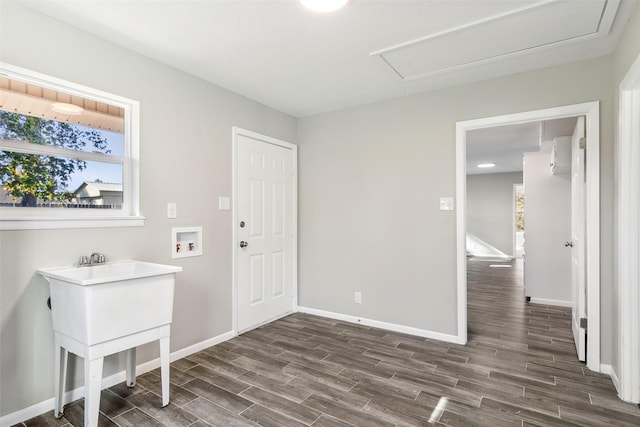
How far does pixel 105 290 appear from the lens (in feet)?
5.68

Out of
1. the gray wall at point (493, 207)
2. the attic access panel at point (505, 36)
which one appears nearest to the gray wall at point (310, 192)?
the attic access panel at point (505, 36)

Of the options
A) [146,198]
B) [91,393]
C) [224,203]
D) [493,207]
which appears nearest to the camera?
[91,393]

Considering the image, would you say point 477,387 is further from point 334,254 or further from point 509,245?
point 509,245

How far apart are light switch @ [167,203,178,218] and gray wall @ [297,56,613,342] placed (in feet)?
5.59

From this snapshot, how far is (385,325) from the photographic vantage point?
351cm

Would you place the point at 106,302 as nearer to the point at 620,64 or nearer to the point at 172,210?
the point at 172,210

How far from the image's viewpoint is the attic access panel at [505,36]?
1.98m

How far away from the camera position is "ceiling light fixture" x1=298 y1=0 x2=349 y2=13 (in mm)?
1844

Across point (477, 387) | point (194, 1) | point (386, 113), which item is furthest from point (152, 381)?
point (386, 113)

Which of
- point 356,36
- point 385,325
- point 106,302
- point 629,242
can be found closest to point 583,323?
point 629,242

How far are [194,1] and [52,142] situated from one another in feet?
4.12

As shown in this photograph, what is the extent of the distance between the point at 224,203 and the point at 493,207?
28.1 ft

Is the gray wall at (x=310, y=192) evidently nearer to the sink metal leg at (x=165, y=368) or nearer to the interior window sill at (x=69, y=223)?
the interior window sill at (x=69, y=223)

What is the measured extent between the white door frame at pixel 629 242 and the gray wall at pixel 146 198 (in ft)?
9.99
